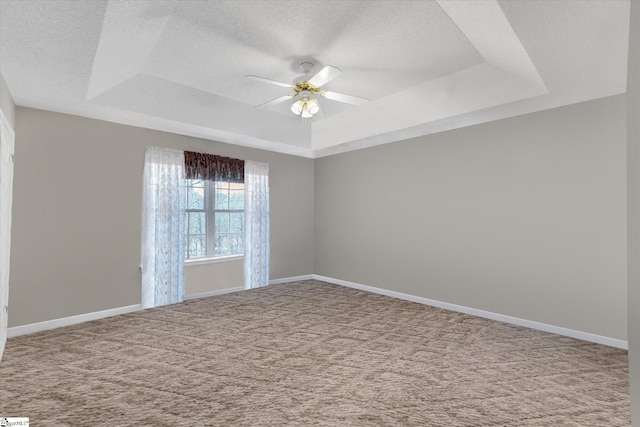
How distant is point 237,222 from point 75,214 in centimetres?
231

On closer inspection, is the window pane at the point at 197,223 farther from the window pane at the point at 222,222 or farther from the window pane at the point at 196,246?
the window pane at the point at 222,222

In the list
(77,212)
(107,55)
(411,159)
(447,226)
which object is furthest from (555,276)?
(77,212)

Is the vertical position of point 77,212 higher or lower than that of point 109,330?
higher

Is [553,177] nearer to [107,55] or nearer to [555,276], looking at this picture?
[555,276]

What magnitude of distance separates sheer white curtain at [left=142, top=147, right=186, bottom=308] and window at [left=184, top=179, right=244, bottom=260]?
0.34 m

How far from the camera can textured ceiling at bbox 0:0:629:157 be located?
7.45 feet

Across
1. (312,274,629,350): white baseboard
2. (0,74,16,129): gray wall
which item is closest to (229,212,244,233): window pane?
(312,274,629,350): white baseboard

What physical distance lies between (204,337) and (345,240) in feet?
10.5

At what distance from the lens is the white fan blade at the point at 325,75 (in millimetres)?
2750

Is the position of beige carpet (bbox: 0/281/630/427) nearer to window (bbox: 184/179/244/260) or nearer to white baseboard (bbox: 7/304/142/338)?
white baseboard (bbox: 7/304/142/338)

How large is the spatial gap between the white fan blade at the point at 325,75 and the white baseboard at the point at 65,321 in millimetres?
3711

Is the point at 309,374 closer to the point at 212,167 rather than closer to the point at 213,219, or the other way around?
the point at 213,219

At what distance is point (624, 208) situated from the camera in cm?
317

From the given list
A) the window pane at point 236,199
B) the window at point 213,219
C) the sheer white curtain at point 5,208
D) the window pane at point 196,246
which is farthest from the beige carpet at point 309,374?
the window pane at point 236,199
